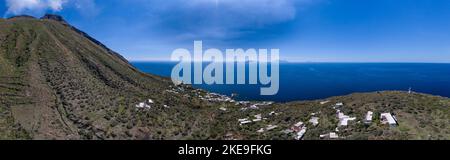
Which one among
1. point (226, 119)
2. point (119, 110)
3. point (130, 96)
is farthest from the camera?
point (130, 96)

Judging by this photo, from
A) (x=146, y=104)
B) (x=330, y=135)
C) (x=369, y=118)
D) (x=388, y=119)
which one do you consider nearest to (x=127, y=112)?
(x=146, y=104)

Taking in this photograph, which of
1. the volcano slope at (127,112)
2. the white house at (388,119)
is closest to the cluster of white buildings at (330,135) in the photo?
the volcano slope at (127,112)

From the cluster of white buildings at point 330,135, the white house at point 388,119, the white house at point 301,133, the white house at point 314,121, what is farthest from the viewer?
the white house at point 314,121

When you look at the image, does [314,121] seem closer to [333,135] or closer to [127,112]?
[333,135]

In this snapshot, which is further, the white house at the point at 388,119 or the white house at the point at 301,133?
the white house at the point at 301,133

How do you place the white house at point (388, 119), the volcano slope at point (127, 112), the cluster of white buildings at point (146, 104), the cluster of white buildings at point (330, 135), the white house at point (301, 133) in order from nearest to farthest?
1. the white house at point (388, 119)
2. the cluster of white buildings at point (330, 135)
3. the volcano slope at point (127, 112)
4. the white house at point (301, 133)
5. the cluster of white buildings at point (146, 104)

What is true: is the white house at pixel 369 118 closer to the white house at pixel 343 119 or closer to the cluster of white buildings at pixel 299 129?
the white house at pixel 343 119

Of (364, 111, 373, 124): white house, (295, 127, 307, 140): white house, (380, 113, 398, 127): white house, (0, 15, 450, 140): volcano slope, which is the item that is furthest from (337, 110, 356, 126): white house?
(295, 127, 307, 140): white house

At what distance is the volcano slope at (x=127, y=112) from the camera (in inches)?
878

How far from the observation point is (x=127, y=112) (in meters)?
30.8
